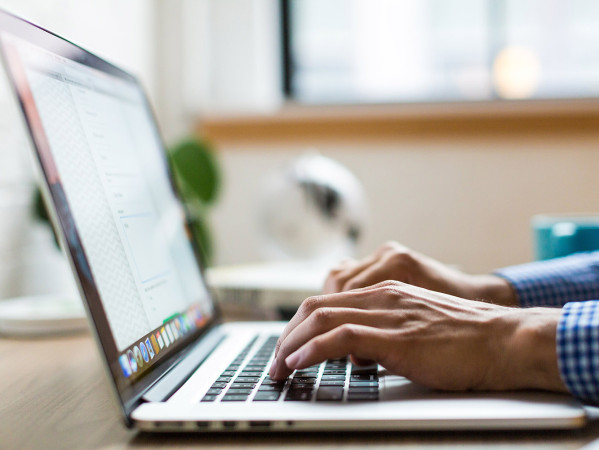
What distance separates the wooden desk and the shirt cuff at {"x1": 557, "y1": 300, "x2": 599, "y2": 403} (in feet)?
0.10

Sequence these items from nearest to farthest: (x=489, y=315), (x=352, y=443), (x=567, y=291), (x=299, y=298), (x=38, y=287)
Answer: (x=352, y=443) → (x=489, y=315) → (x=567, y=291) → (x=299, y=298) → (x=38, y=287)

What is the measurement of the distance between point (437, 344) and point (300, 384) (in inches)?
3.9

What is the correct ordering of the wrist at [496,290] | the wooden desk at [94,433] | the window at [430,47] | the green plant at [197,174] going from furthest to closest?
the window at [430,47] → the green plant at [197,174] → the wrist at [496,290] → the wooden desk at [94,433]

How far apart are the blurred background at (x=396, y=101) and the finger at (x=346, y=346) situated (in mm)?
1099

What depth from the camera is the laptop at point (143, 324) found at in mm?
379

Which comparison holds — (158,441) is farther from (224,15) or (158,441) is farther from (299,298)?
(224,15)

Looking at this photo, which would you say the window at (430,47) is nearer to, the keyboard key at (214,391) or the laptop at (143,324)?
the laptop at (143,324)

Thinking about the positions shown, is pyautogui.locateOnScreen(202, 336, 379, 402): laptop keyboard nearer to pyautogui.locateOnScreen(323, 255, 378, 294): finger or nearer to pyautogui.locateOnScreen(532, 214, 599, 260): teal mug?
pyautogui.locateOnScreen(323, 255, 378, 294): finger

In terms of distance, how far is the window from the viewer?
1851 millimetres

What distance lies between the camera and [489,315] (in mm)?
467

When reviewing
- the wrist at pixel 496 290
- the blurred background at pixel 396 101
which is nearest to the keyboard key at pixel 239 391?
the wrist at pixel 496 290

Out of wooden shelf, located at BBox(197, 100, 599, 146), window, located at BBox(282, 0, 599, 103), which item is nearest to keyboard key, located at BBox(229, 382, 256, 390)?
wooden shelf, located at BBox(197, 100, 599, 146)

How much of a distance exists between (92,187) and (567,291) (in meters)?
0.56

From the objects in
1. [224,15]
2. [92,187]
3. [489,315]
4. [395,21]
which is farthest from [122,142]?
[395,21]
